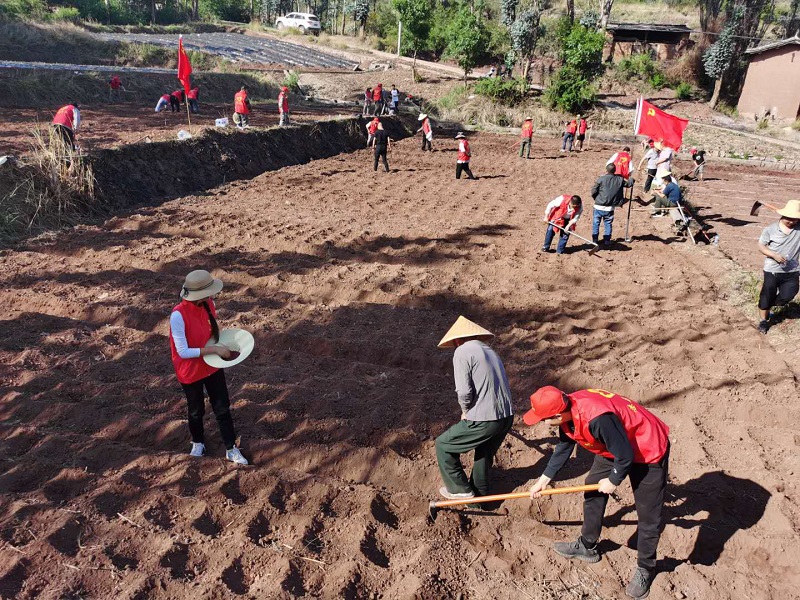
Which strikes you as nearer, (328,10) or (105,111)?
(105,111)

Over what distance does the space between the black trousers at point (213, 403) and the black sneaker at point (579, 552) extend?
255cm

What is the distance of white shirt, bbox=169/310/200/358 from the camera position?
411 cm

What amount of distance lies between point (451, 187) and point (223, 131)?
249 inches

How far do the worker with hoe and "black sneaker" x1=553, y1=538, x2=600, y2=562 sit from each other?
211mm

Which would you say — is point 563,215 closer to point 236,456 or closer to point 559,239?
point 559,239

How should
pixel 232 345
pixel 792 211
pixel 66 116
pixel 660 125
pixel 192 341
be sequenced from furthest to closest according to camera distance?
pixel 660 125 → pixel 66 116 → pixel 792 211 → pixel 232 345 → pixel 192 341

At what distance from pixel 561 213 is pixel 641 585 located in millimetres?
6710

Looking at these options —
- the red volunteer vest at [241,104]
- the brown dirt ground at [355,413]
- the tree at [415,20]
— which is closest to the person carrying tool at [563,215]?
the brown dirt ground at [355,413]

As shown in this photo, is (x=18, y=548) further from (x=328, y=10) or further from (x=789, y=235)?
(x=328, y=10)

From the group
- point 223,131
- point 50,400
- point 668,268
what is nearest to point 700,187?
point 668,268

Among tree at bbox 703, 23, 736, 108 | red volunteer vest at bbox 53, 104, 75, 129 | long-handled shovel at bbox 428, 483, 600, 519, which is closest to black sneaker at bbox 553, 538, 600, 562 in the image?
long-handled shovel at bbox 428, 483, 600, 519

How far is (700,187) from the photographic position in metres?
16.1

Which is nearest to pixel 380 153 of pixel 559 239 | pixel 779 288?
pixel 559 239

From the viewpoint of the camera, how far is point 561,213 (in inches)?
370
